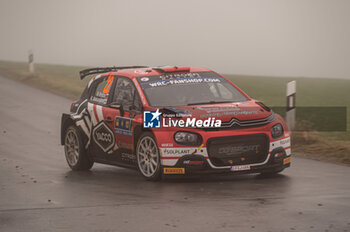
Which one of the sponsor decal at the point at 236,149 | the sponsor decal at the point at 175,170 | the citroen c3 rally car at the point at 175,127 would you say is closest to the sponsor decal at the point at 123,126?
the citroen c3 rally car at the point at 175,127

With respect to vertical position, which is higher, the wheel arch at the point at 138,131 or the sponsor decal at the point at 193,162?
the wheel arch at the point at 138,131

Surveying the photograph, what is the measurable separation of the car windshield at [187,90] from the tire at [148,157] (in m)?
0.66

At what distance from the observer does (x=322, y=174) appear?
11.7 metres

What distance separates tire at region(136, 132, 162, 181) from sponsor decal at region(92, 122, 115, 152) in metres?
0.88

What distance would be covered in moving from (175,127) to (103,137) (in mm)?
1948

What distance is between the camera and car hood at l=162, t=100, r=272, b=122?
10.6 m

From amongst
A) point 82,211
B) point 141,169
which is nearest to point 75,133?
point 141,169

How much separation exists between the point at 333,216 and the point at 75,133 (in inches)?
225

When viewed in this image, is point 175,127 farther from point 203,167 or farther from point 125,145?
point 125,145

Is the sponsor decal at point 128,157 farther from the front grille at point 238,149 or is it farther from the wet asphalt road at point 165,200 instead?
the front grille at point 238,149

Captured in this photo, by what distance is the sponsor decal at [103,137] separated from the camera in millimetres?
11844

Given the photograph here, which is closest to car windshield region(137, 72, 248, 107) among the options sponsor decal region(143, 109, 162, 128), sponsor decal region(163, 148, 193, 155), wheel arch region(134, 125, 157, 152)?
sponsor decal region(143, 109, 162, 128)

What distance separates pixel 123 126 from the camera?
11.5 m

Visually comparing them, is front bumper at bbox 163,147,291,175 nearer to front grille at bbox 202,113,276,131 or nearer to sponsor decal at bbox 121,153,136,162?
front grille at bbox 202,113,276,131
